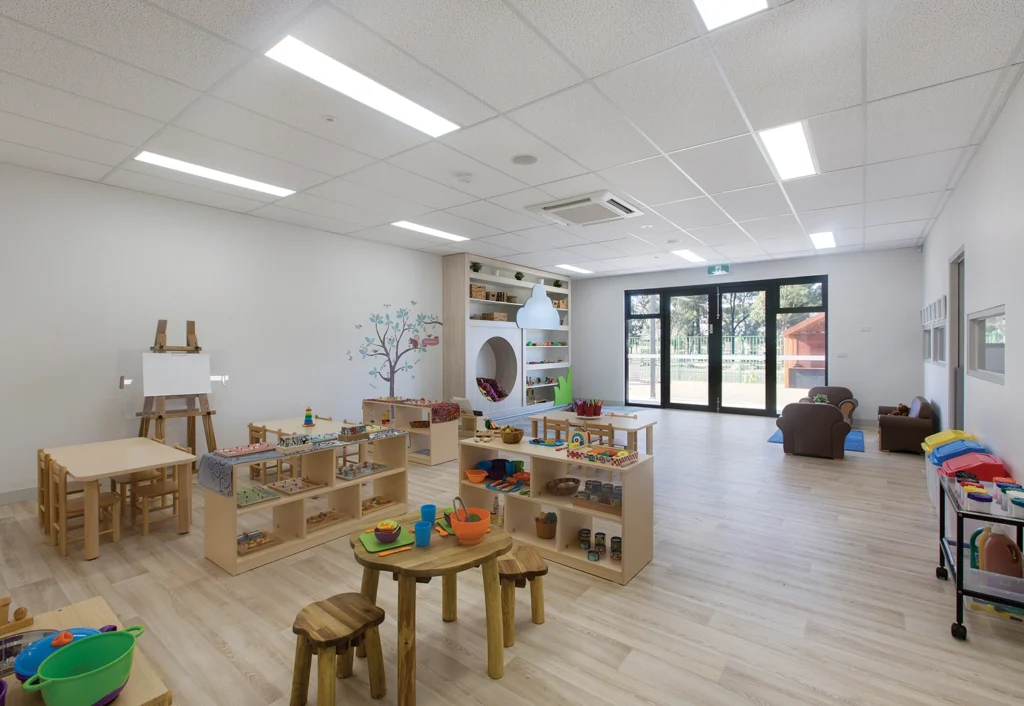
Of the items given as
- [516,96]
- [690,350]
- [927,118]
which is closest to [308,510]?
[516,96]

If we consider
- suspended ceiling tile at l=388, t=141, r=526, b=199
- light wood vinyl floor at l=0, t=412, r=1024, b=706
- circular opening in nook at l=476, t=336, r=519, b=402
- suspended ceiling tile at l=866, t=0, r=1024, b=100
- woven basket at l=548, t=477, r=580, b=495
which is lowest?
light wood vinyl floor at l=0, t=412, r=1024, b=706

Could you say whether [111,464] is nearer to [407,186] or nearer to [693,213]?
[407,186]

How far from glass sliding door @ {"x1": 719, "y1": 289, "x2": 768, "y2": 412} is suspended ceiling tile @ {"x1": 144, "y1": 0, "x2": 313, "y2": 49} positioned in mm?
8950

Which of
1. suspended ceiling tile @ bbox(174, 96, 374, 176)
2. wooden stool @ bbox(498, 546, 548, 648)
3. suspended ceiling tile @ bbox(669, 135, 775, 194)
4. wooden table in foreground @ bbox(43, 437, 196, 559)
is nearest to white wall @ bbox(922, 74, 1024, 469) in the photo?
suspended ceiling tile @ bbox(669, 135, 775, 194)

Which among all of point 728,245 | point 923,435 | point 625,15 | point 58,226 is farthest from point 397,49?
point 923,435

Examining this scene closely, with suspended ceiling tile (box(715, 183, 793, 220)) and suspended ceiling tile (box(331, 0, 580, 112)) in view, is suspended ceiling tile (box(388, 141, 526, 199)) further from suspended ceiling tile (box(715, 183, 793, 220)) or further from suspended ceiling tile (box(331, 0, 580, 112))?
suspended ceiling tile (box(715, 183, 793, 220))

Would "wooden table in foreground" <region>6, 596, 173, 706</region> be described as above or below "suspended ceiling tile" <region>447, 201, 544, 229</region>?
below

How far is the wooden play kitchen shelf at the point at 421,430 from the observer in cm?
587

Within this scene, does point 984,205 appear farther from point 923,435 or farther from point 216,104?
point 216,104

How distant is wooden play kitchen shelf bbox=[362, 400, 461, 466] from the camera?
231 inches

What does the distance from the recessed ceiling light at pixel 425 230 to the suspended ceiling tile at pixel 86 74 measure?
3.00 metres

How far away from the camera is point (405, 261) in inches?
301

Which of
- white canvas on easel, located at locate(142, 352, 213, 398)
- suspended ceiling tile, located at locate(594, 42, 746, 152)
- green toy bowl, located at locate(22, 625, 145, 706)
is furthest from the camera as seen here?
white canvas on easel, located at locate(142, 352, 213, 398)

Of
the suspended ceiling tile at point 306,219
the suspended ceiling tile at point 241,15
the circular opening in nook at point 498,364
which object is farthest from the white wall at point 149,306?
the suspended ceiling tile at point 241,15
